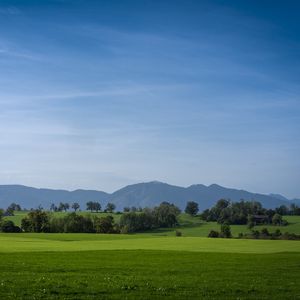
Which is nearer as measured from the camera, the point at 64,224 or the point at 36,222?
the point at 36,222

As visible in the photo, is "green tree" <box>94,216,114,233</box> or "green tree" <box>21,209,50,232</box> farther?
"green tree" <box>94,216,114,233</box>

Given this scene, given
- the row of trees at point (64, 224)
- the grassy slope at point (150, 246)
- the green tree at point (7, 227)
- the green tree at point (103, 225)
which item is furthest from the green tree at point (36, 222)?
the grassy slope at point (150, 246)

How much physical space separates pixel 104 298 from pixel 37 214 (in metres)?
153

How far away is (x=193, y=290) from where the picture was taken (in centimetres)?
2798

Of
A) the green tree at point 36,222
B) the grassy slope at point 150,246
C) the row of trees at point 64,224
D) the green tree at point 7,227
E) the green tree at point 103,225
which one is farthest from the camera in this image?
the green tree at point 103,225

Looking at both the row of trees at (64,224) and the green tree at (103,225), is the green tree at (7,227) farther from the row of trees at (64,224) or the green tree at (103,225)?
the green tree at (103,225)

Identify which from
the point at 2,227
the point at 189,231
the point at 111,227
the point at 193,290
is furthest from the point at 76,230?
the point at 193,290

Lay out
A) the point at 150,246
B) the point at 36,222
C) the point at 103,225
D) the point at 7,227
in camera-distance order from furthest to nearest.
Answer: the point at 103,225 → the point at 7,227 → the point at 36,222 → the point at 150,246

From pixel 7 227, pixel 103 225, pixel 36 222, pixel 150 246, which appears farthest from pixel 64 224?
pixel 150 246

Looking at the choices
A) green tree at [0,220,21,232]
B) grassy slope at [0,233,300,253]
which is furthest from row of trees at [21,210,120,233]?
grassy slope at [0,233,300,253]

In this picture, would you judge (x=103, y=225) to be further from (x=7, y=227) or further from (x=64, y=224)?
(x=7, y=227)

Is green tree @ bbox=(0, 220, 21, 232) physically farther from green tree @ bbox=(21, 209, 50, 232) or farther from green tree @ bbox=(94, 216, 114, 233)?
green tree @ bbox=(94, 216, 114, 233)

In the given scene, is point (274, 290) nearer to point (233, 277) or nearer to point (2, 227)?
point (233, 277)

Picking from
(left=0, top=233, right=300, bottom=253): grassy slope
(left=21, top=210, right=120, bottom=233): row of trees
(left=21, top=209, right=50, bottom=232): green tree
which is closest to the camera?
(left=0, top=233, right=300, bottom=253): grassy slope
